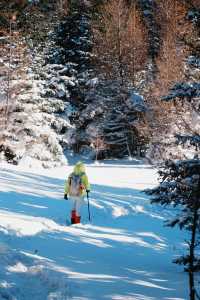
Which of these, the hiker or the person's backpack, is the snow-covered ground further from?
the person's backpack

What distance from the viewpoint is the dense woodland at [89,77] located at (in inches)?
1206

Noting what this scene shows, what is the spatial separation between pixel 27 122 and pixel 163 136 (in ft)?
26.1

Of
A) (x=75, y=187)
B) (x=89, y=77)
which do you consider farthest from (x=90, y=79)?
(x=75, y=187)

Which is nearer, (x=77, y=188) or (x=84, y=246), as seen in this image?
(x=84, y=246)

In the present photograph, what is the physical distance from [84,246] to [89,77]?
29277 millimetres

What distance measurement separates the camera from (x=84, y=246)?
11781mm

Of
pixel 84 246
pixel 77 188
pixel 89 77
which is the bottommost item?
pixel 84 246

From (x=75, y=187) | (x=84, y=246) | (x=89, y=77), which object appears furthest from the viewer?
(x=89, y=77)

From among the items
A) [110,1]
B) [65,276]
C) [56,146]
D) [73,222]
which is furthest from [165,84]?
[65,276]

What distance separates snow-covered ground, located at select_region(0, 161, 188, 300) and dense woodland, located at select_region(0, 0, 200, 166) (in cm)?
909

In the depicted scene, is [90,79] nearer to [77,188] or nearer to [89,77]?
[89,77]

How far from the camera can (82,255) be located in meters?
10.9

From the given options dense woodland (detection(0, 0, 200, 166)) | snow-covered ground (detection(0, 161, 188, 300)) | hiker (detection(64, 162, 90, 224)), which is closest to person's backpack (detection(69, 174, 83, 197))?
hiker (detection(64, 162, 90, 224))

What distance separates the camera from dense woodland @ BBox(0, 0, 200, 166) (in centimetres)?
3064
